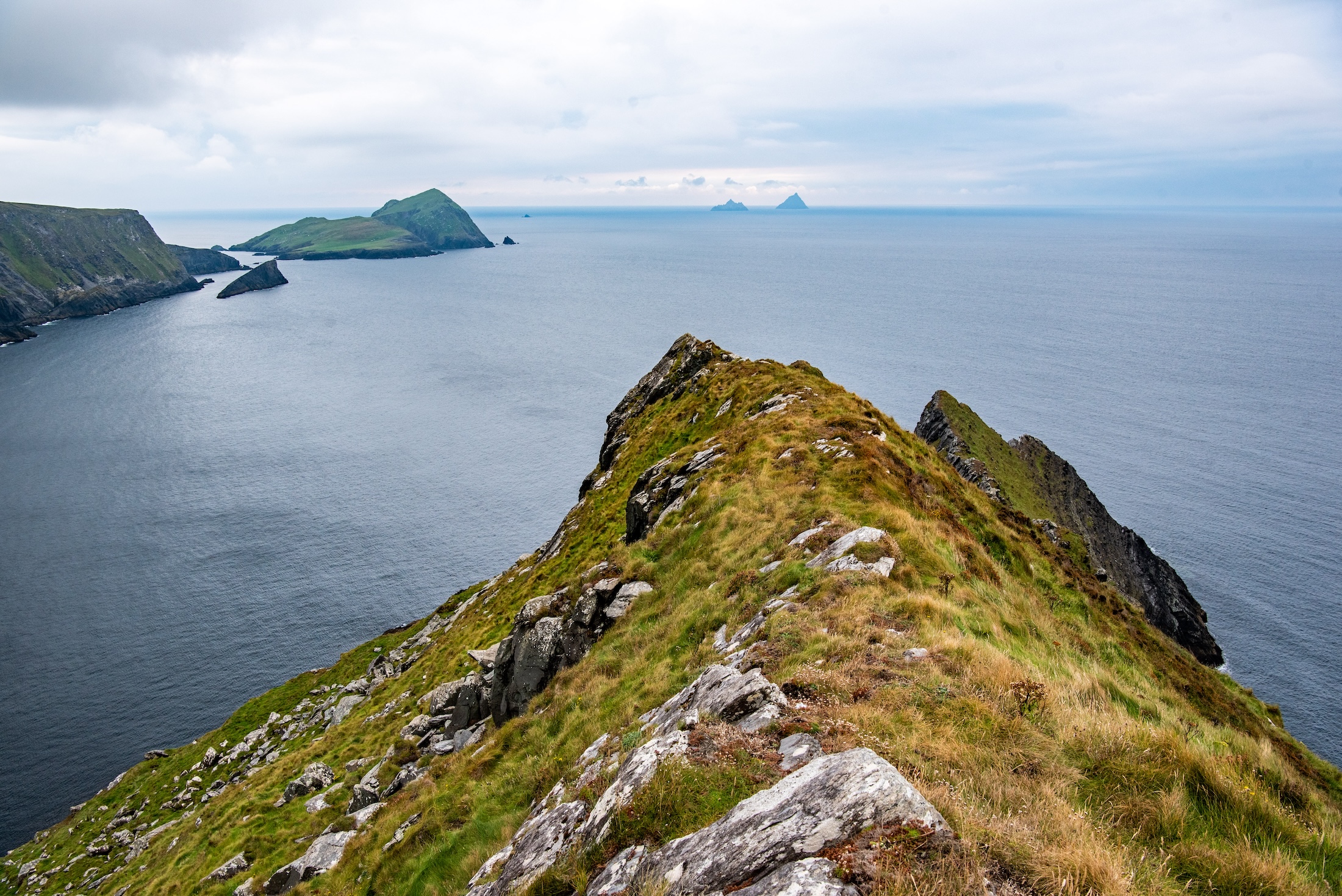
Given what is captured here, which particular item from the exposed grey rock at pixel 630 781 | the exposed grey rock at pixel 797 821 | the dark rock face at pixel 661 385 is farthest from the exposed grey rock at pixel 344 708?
the exposed grey rock at pixel 797 821

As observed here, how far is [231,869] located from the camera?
98.9 ft

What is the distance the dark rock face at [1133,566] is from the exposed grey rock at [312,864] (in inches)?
2523

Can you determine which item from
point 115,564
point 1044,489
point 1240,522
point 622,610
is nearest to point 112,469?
point 115,564

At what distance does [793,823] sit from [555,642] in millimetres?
17836

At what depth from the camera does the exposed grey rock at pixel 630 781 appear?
10.8 m

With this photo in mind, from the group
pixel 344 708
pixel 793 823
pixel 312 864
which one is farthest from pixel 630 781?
pixel 344 708

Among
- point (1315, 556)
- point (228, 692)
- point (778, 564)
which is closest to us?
point (778, 564)

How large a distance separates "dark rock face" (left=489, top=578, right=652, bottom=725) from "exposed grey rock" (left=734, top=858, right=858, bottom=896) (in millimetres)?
16443

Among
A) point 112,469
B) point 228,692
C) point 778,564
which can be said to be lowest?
point 228,692

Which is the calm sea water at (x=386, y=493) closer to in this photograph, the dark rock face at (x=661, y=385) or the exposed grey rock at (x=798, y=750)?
the dark rock face at (x=661, y=385)

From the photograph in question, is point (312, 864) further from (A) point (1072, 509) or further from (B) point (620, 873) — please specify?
(A) point (1072, 509)

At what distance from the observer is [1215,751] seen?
10672 mm

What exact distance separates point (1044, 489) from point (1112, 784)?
74122mm

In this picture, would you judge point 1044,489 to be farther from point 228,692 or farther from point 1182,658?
point 228,692
